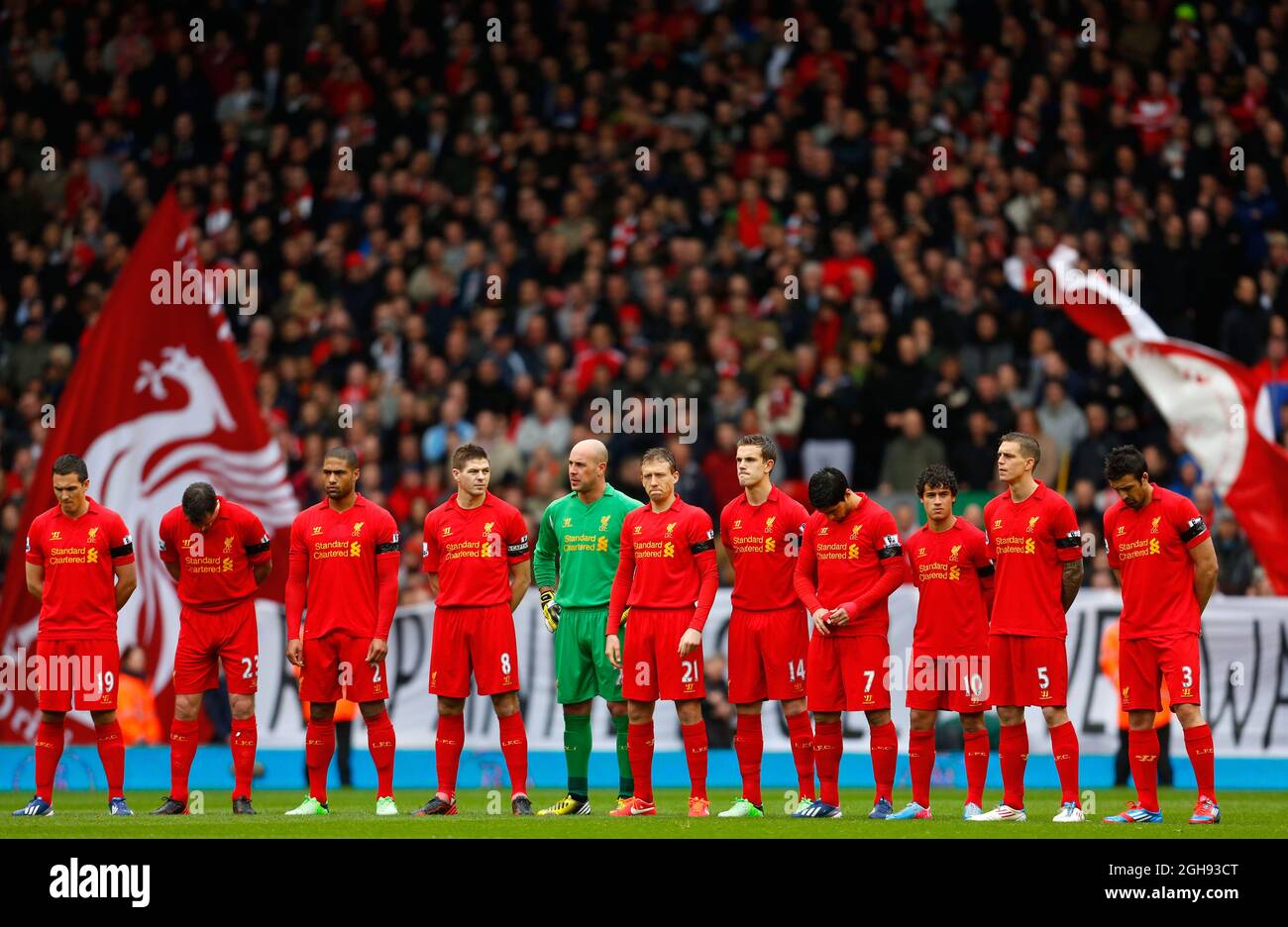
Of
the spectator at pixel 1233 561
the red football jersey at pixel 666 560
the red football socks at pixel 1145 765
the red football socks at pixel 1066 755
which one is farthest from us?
the spectator at pixel 1233 561

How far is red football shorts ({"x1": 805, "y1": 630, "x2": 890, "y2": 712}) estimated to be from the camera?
13391 millimetres

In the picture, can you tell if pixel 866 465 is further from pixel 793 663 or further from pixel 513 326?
pixel 793 663

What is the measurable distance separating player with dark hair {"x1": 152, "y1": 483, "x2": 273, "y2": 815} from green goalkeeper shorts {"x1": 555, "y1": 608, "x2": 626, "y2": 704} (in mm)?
2229

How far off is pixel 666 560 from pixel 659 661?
2.27 ft

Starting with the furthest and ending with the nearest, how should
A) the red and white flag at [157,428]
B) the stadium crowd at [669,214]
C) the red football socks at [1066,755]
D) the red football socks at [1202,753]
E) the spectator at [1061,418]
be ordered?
1. the stadium crowd at [669,214]
2. the spectator at [1061,418]
3. the red and white flag at [157,428]
4. the red football socks at [1066,755]
5. the red football socks at [1202,753]

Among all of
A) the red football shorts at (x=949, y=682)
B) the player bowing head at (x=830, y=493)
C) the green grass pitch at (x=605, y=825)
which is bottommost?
the green grass pitch at (x=605, y=825)

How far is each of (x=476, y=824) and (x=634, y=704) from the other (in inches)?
64.8

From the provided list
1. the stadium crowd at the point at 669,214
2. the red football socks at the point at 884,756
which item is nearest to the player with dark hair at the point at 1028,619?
the red football socks at the point at 884,756

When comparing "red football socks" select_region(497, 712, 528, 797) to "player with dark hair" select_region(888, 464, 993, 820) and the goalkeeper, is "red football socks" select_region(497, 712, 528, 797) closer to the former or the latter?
the goalkeeper

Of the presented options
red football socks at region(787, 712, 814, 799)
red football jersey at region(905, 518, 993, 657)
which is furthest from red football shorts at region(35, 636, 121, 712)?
red football jersey at region(905, 518, 993, 657)

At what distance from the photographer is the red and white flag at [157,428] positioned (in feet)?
61.7

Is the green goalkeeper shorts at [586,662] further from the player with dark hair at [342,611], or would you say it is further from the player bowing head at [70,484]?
the player bowing head at [70,484]

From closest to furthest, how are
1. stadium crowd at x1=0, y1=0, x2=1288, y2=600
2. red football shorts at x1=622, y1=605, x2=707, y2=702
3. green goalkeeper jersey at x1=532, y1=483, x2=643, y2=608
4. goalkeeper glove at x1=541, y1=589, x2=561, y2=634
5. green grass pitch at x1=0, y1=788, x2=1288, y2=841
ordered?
green grass pitch at x1=0, y1=788, x2=1288, y2=841 → red football shorts at x1=622, y1=605, x2=707, y2=702 → green goalkeeper jersey at x1=532, y1=483, x2=643, y2=608 → goalkeeper glove at x1=541, y1=589, x2=561, y2=634 → stadium crowd at x1=0, y1=0, x2=1288, y2=600

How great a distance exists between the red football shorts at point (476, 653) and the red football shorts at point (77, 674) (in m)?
2.30
